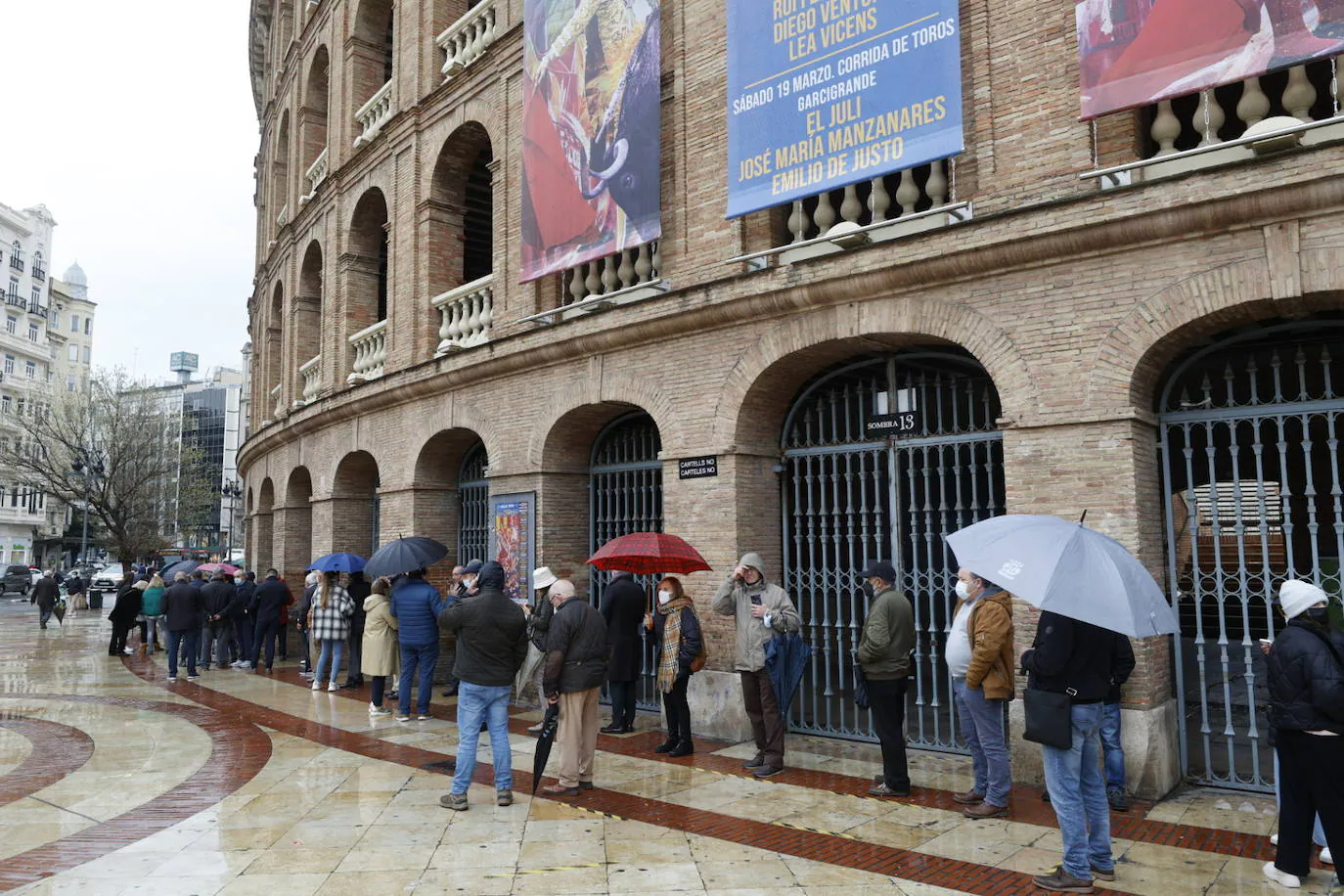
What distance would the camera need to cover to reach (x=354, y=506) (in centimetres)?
1714

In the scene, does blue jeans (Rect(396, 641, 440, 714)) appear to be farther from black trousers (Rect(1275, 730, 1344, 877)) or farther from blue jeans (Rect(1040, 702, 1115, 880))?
black trousers (Rect(1275, 730, 1344, 877))

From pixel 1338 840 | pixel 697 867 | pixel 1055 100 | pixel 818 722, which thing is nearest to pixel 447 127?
pixel 1055 100

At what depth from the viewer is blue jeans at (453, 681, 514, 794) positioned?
6941 mm

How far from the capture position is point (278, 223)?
2262 cm

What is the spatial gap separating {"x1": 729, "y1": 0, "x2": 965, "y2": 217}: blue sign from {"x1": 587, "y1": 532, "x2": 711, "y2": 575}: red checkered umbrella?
3611mm

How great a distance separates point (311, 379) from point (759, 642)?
14191 millimetres

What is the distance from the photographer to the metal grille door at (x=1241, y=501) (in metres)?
7.05

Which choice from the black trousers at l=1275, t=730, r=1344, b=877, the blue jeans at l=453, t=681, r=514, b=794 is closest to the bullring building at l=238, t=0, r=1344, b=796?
the black trousers at l=1275, t=730, r=1344, b=877

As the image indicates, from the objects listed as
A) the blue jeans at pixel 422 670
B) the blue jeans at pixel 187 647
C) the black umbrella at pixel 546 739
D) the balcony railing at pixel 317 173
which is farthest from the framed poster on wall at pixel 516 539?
the balcony railing at pixel 317 173

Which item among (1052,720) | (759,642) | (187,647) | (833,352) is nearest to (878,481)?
(833,352)

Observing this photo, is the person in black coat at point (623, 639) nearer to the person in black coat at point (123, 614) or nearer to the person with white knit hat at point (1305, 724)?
the person with white knit hat at point (1305, 724)

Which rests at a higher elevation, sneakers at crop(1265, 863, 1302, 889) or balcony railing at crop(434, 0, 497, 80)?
balcony railing at crop(434, 0, 497, 80)

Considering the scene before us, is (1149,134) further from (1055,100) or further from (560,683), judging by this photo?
(560,683)

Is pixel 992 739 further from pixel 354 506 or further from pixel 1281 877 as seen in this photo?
pixel 354 506
